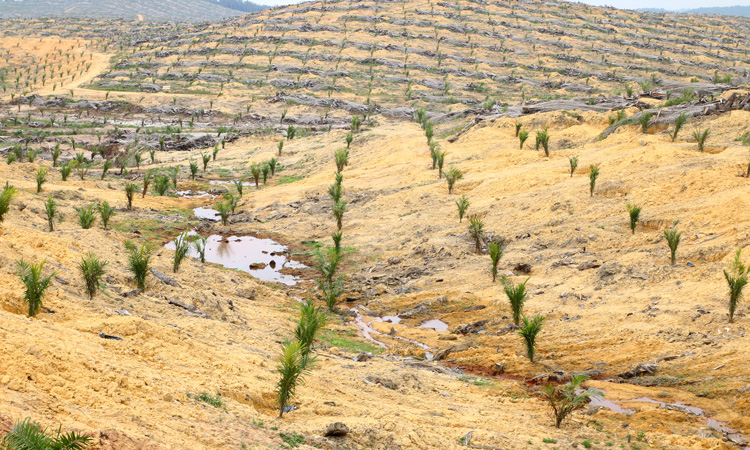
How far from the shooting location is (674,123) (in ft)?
81.8

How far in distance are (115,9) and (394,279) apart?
14952 centimetres

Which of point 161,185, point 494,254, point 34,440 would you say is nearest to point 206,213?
point 161,185

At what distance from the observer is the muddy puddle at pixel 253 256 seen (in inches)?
751

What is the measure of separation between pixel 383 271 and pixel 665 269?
8151mm

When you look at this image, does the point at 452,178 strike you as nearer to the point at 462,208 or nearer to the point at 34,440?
the point at 462,208

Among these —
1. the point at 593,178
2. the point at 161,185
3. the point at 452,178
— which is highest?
the point at 593,178

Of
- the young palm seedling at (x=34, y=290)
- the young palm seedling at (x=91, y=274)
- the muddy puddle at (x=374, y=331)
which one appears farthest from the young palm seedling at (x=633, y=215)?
the young palm seedling at (x=34, y=290)

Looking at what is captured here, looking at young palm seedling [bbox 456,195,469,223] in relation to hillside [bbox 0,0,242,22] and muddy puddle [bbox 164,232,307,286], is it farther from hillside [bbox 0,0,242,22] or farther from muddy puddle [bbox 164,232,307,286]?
hillside [bbox 0,0,242,22]

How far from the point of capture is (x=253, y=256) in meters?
20.8

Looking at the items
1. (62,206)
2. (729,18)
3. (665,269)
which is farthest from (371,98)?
(729,18)

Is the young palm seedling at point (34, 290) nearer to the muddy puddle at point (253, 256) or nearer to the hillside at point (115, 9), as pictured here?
the muddy puddle at point (253, 256)

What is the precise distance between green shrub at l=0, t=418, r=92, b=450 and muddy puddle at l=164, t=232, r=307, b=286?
13309mm

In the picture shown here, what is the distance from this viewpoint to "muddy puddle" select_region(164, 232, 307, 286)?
19.1m

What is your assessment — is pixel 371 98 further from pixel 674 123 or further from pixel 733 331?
pixel 733 331
